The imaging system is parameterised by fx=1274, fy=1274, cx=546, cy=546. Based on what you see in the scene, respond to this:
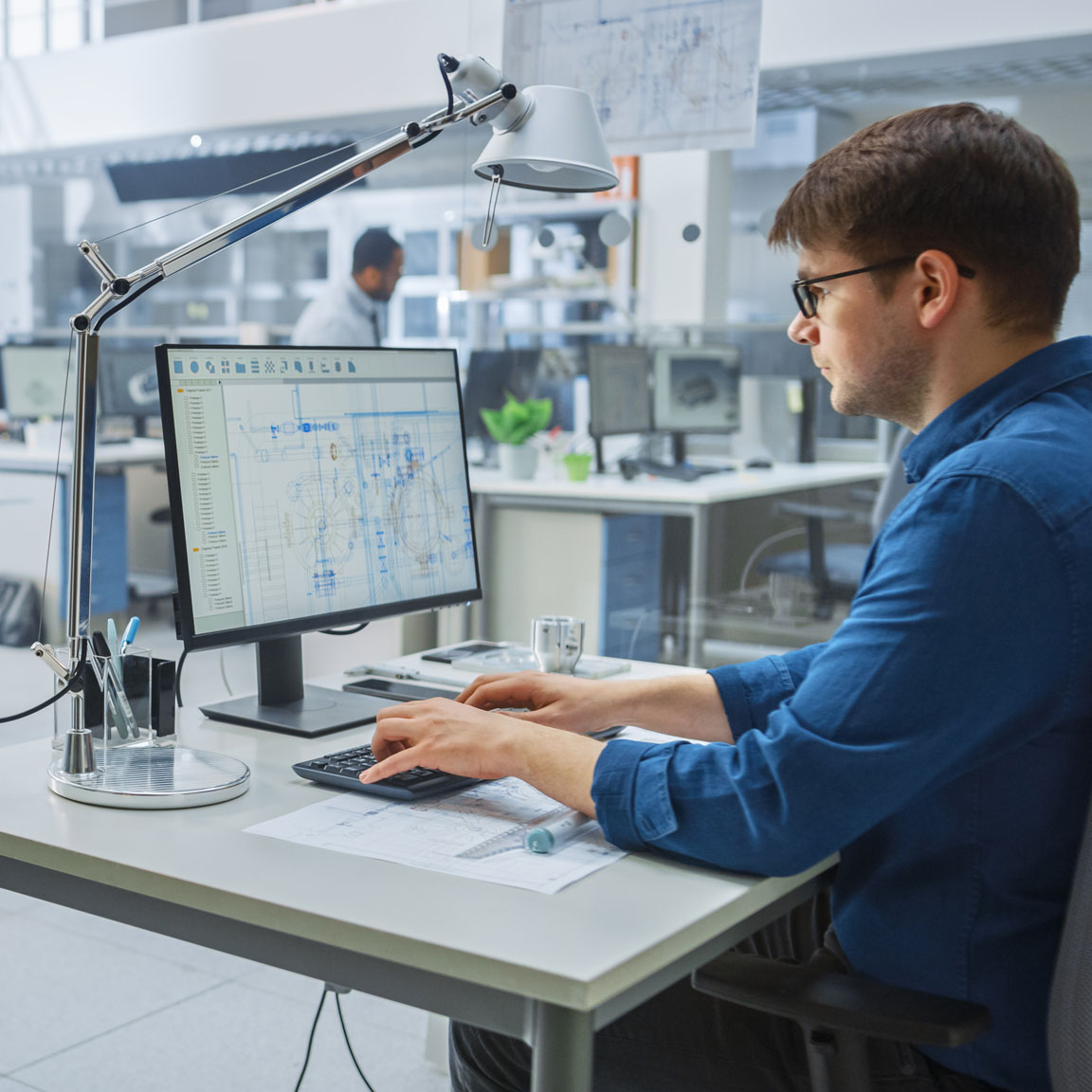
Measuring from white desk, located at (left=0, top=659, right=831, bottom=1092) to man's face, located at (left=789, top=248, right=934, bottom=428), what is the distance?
41 centimetres

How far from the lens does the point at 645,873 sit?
3.31 feet

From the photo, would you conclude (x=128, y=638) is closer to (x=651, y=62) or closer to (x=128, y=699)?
(x=128, y=699)

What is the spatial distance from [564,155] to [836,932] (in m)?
0.95

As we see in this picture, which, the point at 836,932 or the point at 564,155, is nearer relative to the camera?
the point at 836,932

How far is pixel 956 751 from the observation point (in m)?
0.93

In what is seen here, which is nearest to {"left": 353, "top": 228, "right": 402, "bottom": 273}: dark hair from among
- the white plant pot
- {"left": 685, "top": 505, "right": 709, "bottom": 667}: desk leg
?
the white plant pot

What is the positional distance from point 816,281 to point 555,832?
54 centimetres

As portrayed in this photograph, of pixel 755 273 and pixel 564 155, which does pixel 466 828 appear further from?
pixel 755 273

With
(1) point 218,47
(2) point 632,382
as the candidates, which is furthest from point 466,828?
(1) point 218,47

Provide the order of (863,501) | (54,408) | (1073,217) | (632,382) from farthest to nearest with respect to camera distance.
Result: (54,408) → (632,382) → (863,501) → (1073,217)

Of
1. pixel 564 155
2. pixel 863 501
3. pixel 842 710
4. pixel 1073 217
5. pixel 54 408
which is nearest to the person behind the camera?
pixel 842 710

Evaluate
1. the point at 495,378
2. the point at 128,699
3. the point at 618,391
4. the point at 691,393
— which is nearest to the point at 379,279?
the point at 495,378

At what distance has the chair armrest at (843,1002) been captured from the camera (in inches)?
35.6

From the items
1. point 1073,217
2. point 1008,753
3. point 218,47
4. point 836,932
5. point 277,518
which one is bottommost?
point 836,932
